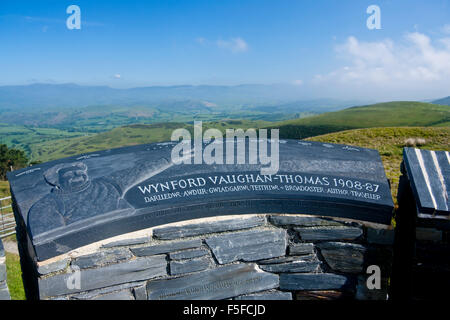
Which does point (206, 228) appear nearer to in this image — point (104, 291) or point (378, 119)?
point (104, 291)

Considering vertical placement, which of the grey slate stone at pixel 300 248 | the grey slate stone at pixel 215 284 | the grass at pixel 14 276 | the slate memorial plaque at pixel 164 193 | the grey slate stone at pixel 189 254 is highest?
the slate memorial plaque at pixel 164 193

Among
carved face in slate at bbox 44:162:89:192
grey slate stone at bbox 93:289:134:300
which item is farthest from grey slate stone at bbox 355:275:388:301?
carved face in slate at bbox 44:162:89:192

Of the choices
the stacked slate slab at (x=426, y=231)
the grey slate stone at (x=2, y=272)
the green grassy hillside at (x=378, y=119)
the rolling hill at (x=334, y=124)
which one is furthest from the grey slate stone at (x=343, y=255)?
the green grassy hillside at (x=378, y=119)

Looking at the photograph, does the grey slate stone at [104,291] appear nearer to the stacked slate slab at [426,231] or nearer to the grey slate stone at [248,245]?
the grey slate stone at [248,245]

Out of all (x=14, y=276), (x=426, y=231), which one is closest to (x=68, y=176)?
(x=426, y=231)

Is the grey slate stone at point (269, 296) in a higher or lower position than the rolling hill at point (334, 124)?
lower
